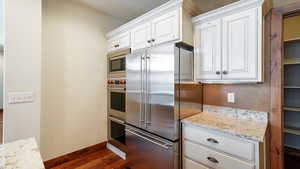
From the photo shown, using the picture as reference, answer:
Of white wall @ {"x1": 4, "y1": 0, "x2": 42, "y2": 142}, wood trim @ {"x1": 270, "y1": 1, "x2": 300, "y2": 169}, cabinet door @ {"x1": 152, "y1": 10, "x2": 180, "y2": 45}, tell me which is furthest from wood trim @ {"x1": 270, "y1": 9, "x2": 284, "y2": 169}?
white wall @ {"x1": 4, "y1": 0, "x2": 42, "y2": 142}

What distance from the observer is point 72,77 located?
2.34 m

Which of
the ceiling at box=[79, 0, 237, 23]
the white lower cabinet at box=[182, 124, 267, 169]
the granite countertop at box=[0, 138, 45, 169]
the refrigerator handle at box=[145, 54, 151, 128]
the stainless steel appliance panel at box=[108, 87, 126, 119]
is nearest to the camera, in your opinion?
the granite countertop at box=[0, 138, 45, 169]

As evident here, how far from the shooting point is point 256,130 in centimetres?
128

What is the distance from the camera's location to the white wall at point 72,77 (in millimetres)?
2115

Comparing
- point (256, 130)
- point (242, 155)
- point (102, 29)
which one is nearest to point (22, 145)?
point (242, 155)

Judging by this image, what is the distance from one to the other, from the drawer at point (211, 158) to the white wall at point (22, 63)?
1785 mm

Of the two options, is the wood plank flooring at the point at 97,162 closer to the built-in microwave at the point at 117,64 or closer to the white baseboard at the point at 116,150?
the white baseboard at the point at 116,150

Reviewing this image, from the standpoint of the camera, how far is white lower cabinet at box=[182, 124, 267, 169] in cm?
115

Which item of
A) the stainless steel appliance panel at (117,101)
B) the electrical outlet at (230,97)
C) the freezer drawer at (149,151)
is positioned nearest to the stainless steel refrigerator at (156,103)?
the freezer drawer at (149,151)

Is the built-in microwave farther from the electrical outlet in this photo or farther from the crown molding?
the electrical outlet

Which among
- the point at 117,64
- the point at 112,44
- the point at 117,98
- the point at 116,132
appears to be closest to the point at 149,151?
the point at 116,132

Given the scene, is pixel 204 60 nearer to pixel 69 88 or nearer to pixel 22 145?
pixel 22 145

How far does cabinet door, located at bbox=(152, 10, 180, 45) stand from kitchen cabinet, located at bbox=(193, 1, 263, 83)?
0.34 metres

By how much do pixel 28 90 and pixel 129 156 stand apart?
154 cm
